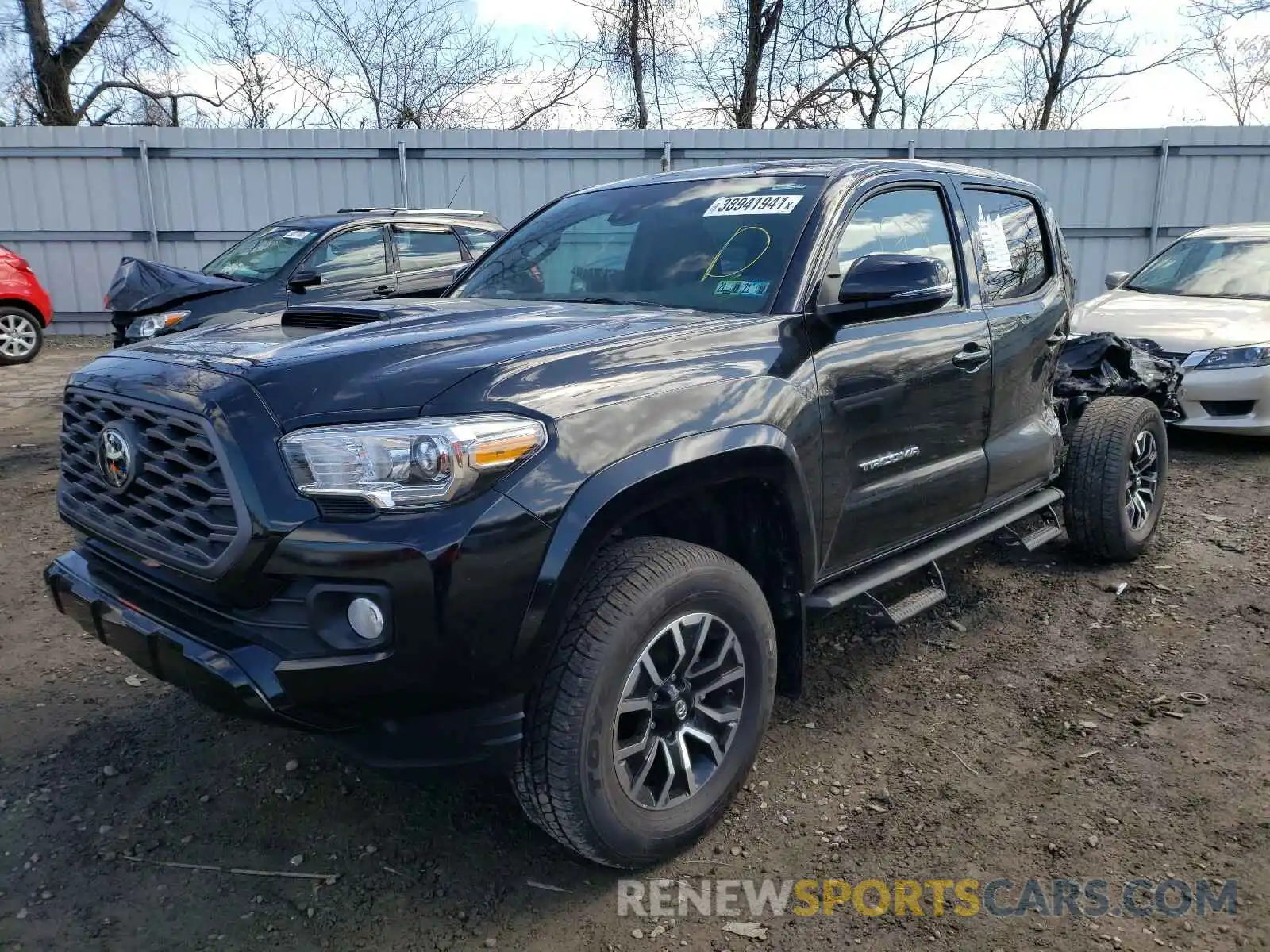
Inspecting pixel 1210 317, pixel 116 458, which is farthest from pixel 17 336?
pixel 1210 317

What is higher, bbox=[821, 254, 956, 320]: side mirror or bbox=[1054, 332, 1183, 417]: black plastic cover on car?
bbox=[821, 254, 956, 320]: side mirror

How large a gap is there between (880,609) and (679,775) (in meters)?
0.94

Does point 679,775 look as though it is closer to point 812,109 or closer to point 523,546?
point 523,546

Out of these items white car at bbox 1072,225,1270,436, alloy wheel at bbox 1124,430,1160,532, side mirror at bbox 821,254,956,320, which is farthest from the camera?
white car at bbox 1072,225,1270,436

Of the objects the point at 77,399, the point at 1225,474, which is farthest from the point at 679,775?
the point at 1225,474

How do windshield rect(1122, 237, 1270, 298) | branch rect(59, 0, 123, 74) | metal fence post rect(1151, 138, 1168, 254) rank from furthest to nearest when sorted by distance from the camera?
branch rect(59, 0, 123, 74)
metal fence post rect(1151, 138, 1168, 254)
windshield rect(1122, 237, 1270, 298)

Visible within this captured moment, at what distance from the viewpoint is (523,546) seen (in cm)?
204

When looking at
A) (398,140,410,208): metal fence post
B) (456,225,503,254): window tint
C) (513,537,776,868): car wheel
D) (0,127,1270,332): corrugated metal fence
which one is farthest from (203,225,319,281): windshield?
(513,537,776,868): car wheel

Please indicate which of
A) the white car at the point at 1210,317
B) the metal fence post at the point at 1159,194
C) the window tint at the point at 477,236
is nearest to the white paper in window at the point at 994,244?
the white car at the point at 1210,317

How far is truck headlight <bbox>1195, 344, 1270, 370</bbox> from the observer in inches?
260

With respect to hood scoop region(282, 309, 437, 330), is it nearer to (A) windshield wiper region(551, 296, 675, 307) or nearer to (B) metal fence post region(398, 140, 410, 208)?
(A) windshield wiper region(551, 296, 675, 307)

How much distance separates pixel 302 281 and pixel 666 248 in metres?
4.53

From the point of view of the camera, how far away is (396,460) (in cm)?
202

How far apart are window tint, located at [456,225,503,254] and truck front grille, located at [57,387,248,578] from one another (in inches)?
257
